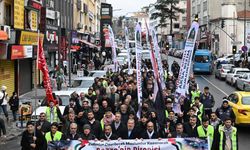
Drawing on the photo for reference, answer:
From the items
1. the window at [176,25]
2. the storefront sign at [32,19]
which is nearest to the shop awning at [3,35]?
the storefront sign at [32,19]

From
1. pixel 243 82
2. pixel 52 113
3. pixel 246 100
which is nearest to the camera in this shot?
pixel 52 113

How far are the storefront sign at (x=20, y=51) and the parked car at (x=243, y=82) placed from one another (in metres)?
12.7

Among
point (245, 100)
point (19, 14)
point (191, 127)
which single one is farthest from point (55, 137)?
point (19, 14)

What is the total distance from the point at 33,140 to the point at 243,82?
2293 centimetres

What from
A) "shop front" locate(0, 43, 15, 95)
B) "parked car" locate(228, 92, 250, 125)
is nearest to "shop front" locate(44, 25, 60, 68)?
"shop front" locate(0, 43, 15, 95)

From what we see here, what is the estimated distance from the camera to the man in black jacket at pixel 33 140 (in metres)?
10.4

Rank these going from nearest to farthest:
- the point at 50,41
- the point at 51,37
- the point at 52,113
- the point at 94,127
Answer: the point at 94,127, the point at 52,113, the point at 50,41, the point at 51,37

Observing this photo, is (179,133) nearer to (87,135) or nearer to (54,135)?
(87,135)

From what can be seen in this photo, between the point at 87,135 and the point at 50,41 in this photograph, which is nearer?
the point at 87,135

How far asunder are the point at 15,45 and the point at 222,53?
184ft

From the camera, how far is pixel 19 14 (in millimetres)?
27000

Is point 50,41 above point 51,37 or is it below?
below

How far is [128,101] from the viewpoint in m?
14.0

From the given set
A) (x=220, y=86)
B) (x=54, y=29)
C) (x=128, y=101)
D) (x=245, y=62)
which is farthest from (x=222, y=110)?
(x=245, y=62)
